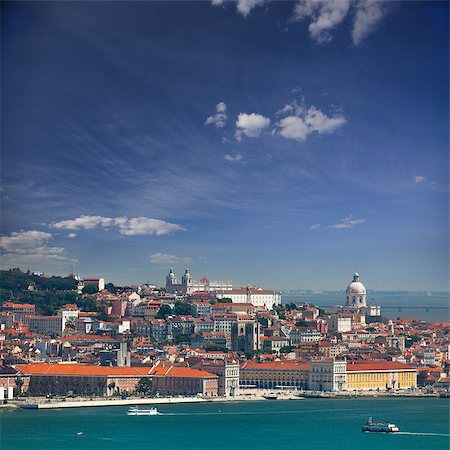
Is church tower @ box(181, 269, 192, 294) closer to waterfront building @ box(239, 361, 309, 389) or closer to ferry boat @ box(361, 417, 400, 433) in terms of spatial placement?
waterfront building @ box(239, 361, 309, 389)

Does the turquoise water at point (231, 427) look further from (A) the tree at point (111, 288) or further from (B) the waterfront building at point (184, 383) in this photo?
(A) the tree at point (111, 288)

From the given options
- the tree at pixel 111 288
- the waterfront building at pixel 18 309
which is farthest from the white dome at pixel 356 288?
the waterfront building at pixel 18 309

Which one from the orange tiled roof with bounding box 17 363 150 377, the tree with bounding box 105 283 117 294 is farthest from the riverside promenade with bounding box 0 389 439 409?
the tree with bounding box 105 283 117 294

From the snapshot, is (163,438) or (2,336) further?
(2,336)

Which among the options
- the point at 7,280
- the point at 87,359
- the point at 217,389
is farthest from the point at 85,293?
the point at 217,389

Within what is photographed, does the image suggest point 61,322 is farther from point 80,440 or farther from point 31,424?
point 80,440

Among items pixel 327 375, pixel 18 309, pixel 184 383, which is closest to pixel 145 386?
pixel 184 383
